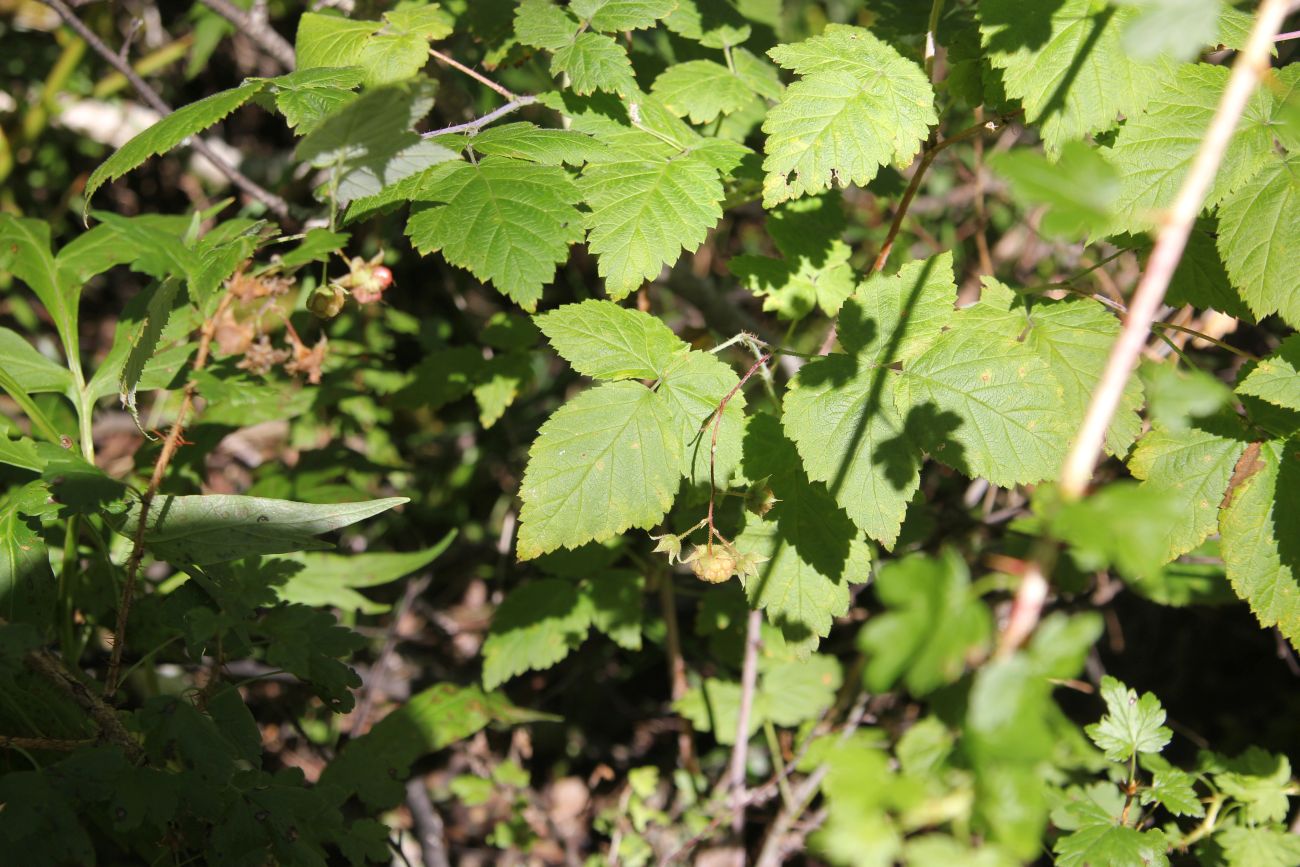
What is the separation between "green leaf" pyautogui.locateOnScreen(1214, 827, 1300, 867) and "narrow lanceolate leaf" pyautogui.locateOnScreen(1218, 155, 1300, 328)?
123 centimetres

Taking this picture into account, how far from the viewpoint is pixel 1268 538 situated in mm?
1793

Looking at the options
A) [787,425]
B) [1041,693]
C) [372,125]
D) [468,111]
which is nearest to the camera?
[1041,693]

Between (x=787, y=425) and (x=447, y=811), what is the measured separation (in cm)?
219

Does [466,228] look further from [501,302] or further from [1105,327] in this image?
[501,302]

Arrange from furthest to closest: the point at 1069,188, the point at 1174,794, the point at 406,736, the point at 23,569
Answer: the point at 406,736
the point at 1174,794
the point at 23,569
the point at 1069,188

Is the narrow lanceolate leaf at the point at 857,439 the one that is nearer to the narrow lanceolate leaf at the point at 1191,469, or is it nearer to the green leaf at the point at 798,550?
the green leaf at the point at 798,550

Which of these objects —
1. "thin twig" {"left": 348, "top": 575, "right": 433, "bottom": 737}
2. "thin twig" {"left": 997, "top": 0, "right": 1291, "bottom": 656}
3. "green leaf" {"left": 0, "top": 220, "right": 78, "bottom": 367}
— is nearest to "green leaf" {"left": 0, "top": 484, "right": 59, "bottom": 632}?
"green leaf" {"left": 0, "top": 220, "right": 78, "bottom": 367}

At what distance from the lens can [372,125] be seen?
1.55m

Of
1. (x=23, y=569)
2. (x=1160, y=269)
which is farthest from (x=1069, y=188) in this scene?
(x=23, y=569)

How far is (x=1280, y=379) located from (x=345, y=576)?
225cm

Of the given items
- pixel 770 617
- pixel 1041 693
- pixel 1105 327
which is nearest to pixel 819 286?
pixel 1105 327

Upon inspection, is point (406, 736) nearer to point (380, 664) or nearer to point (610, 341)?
point (380, 664)

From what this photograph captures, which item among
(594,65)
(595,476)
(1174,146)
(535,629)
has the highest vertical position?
(1174,146)

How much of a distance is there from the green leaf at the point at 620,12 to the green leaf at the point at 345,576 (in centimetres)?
132
